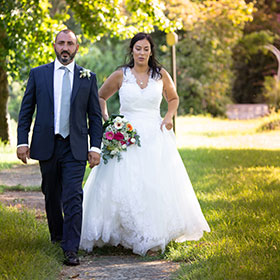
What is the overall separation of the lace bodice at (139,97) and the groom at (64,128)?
74 centimetres

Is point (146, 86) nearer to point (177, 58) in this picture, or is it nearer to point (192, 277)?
point (192, 277)

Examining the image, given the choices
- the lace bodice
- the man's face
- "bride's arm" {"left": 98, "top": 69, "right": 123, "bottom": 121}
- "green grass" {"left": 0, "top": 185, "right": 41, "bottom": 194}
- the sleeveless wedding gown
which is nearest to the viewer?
the man's face

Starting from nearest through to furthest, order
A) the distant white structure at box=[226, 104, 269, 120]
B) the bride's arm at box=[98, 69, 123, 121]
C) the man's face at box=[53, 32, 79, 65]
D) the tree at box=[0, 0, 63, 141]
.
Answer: the man's face at box=[53, 32, 79, 65]
the bride's arm at box=[98, 69, 123, 121]
the tree at box=[0, 0, 63, 141]
the distant white structure at box=[226, 104, 269, 120]

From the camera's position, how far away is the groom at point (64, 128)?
492 cm

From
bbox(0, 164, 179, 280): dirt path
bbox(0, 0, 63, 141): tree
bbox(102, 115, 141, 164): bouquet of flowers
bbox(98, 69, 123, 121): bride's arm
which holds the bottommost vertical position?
bbox(0, 164, 179, 280): dirt path

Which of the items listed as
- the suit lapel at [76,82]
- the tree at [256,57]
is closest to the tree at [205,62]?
the tree at [256,57]

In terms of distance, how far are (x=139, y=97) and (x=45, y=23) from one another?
6.85m

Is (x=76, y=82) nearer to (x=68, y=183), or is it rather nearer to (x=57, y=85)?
(x=57, y=85)

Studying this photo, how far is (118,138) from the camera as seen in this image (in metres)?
5.52

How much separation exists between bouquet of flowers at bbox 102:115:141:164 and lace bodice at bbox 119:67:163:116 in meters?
0.16

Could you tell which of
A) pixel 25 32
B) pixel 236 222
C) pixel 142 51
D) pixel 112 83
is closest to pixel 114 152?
pixel 112 83

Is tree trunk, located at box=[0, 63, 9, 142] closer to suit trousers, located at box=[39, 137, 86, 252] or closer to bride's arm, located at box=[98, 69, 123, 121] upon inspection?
bride's arm, located at box=[98, 69, 123, 121]

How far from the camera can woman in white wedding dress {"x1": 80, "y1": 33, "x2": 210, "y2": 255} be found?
5359 millimetres

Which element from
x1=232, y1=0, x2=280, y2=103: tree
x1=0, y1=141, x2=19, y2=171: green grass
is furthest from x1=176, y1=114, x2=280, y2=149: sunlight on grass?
x1=232, y1=0, x2=280, y2=103: tree
